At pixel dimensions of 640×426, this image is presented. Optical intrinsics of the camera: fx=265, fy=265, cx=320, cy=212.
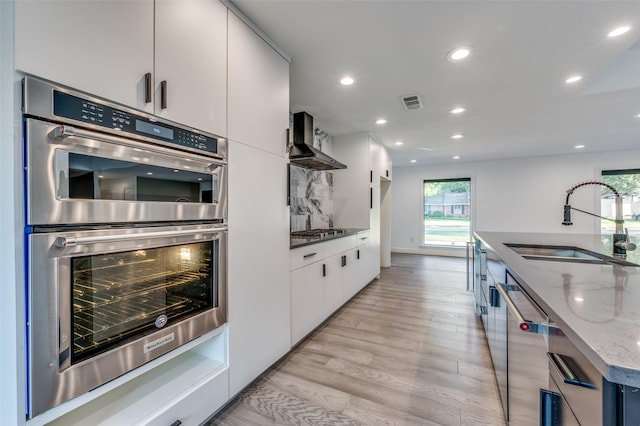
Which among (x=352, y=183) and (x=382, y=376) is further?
(x=352, y=183)

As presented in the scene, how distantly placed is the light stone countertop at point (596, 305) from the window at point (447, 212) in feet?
19.8

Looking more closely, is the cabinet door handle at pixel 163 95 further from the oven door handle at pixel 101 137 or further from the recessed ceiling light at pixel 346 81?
the recessed ceiling light at pixel 346 81

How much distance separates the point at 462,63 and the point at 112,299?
2898 mm

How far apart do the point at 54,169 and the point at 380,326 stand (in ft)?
9.17

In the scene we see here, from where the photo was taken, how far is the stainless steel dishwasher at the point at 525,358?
3.00 feet

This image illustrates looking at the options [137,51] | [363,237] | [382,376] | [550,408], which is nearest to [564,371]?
[550,408]

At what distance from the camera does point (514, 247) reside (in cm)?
229

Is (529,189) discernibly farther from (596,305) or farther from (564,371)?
(564,371)

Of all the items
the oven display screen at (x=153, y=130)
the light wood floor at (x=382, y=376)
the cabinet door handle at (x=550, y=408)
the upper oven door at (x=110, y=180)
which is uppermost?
the oven display screen at (x=153, y=130)

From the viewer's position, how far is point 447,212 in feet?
24.0

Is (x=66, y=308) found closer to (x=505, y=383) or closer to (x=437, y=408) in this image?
(x=437, y=408)

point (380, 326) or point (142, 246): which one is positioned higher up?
point (142, 246)

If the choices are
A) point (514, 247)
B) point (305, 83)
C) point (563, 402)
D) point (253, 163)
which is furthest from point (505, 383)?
point (305, 83)

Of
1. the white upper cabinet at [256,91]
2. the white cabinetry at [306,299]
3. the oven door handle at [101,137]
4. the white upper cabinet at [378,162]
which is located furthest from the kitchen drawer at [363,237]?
the oven door handle at [101,137]
